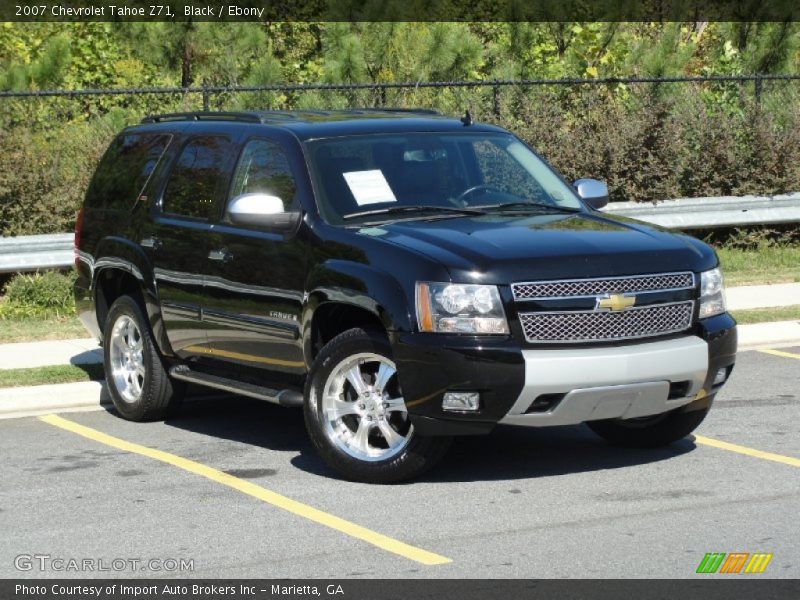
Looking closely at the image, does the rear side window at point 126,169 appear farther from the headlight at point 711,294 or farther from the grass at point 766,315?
the grass at point 766,315

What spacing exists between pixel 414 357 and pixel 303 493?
3.19 ft

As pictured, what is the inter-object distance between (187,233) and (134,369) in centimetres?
126

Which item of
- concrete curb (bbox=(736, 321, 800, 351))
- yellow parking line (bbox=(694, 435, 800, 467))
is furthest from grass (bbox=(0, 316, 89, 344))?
yellow parking line (bbox=(694, 435, 800, 467))

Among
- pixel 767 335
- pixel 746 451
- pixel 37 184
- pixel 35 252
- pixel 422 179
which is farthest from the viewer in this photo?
pixel 37 184

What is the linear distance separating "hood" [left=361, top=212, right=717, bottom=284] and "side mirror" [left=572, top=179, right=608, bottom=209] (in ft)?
2.38

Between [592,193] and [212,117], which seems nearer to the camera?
[592,193]

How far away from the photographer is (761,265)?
16922mm

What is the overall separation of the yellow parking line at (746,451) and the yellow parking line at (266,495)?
262cm

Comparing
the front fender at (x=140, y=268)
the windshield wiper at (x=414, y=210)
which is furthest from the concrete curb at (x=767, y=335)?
the front fender at (x=140, y=268)

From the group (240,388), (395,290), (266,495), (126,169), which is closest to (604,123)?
(126,169)

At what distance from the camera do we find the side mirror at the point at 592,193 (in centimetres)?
923

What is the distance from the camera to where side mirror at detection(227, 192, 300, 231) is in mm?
8250

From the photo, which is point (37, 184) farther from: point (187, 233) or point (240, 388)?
point (240, 388)
